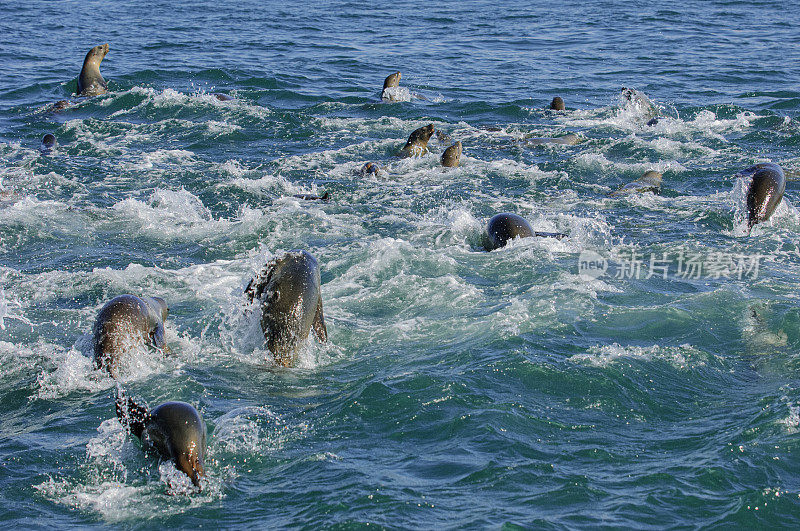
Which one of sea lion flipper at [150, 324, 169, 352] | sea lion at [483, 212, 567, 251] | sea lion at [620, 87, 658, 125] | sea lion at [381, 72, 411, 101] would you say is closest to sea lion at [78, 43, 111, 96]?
sea lion at [381, 72, 411, 101]

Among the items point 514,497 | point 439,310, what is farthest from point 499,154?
A: point 514,497

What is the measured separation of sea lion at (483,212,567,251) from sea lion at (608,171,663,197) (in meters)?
2.79

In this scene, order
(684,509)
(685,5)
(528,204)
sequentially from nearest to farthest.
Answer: (684,509)
(528,204)
(685,5)

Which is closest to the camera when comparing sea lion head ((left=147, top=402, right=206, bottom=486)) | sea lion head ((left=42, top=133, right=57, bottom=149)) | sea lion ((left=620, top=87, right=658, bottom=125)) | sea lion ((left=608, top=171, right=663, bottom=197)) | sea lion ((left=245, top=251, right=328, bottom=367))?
sea lion head ((left=147, top=402, right=206, bottom=486))

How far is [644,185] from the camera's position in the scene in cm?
→ 1289

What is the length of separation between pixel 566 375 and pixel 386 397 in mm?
1451

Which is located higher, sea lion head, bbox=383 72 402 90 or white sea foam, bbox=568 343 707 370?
sea lion head, bbox=383 72 402 90

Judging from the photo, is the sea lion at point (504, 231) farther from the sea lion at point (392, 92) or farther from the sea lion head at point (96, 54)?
the sea lion head at point (96, 54)

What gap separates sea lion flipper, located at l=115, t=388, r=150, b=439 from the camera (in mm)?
5293

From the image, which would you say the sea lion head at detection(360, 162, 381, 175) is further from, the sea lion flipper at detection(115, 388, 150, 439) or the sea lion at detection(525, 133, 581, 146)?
the sea lion flipper at detection(115, 388, 150, 439)

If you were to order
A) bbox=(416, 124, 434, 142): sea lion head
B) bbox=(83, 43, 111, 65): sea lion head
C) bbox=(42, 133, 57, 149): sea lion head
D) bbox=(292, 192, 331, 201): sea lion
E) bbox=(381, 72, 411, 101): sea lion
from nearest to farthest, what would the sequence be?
bbox=(292, 192, 331, 201): sea lion → bbox=(416, 124, 434, 142): sea lion head → bbox=(42, 133, 57, 149): sea lion head → bbox=(381, 72, 411, 101): sea lion → bbox=(83, 43, 111, 65): sea lion head

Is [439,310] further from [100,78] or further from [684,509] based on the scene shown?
[100,78]

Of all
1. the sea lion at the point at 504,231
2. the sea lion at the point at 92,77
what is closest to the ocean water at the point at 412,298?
the sea lion at the point at 504,231

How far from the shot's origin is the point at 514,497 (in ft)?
16.5
